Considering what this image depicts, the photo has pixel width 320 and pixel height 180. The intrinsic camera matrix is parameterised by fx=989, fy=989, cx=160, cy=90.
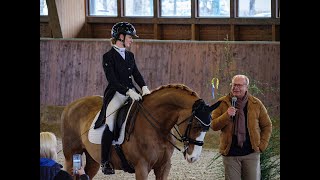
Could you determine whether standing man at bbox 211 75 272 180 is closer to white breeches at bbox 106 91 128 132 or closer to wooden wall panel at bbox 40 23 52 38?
white breeches at bbox 106 91 128 132

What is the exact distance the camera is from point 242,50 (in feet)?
27.2

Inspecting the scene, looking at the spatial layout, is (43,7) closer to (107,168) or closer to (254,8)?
(254,8)

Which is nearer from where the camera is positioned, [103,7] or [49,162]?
[49,162]

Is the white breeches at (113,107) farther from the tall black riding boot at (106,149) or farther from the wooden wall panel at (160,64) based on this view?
the wooden wall panel at (160,64)

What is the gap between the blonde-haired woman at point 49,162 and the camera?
516 cm

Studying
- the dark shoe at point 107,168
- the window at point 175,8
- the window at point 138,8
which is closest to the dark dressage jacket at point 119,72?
the dark shoe at point 107,168

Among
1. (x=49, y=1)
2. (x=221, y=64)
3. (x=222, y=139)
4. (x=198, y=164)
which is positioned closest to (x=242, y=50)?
(x=221, y=64)

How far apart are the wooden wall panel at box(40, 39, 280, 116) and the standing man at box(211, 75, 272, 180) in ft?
6.74

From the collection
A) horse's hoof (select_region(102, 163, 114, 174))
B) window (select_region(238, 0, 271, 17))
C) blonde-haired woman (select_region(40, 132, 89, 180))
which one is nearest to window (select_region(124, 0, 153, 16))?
window (select_region(238, 0, 271, 17))

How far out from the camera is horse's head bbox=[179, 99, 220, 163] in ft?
18.8

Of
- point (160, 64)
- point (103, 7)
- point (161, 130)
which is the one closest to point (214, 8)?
point (160, 64)

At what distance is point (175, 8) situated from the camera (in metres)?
9.03

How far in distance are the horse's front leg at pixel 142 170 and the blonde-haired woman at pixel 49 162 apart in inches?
37.3

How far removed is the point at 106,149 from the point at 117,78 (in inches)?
18.2
